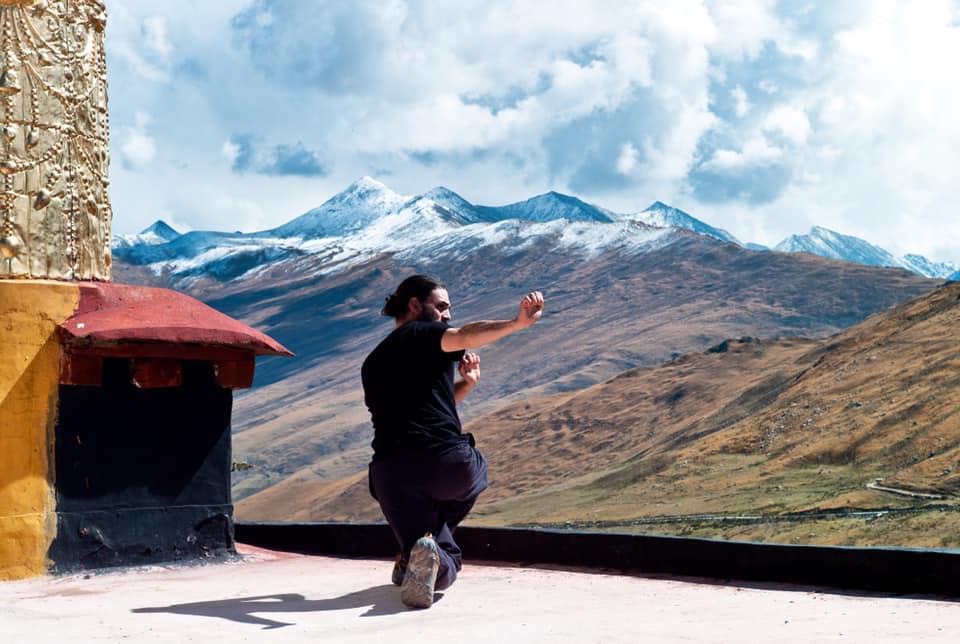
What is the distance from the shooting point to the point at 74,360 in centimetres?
668

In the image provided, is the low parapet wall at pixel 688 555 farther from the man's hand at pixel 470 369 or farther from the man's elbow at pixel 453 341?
the man's elbow at pixel 453 341

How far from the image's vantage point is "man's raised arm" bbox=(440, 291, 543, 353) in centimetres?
478

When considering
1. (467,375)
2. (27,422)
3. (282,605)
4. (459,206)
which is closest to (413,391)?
(467,375)

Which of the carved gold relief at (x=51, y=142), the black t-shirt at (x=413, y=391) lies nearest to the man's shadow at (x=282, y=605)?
the black t-shirt at (x=413, y=391)

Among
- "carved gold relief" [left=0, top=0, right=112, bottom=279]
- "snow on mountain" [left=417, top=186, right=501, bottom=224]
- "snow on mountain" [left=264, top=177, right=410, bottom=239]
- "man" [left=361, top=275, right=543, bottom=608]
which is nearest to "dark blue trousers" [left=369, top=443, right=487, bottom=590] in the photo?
"man" [left=361, top=275, right=543, bottom=608]

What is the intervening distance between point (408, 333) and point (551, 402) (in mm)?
49692

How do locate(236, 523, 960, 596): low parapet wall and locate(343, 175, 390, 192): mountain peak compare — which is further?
locate(343, 175, 390, 192): mountain peak

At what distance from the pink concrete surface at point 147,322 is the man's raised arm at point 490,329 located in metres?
2.17

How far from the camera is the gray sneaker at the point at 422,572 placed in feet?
16.6

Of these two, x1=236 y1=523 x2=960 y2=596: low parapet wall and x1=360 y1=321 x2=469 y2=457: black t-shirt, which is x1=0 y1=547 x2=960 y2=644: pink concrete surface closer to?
x1=236 y1=523 x2=960 y2=596: low parapet wall

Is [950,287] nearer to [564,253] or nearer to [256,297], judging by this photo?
[564,253]

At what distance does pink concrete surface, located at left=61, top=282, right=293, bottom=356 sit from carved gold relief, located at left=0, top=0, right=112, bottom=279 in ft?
0.95

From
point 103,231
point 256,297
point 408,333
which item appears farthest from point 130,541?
point 256,297

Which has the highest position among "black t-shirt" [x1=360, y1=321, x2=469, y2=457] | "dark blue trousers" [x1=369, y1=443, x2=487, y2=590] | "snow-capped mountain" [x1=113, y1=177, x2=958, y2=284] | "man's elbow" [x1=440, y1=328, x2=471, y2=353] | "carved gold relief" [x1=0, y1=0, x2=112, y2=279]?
"snow-capped mountain" [x1=113, y1=177, x2=958, y2=284]
